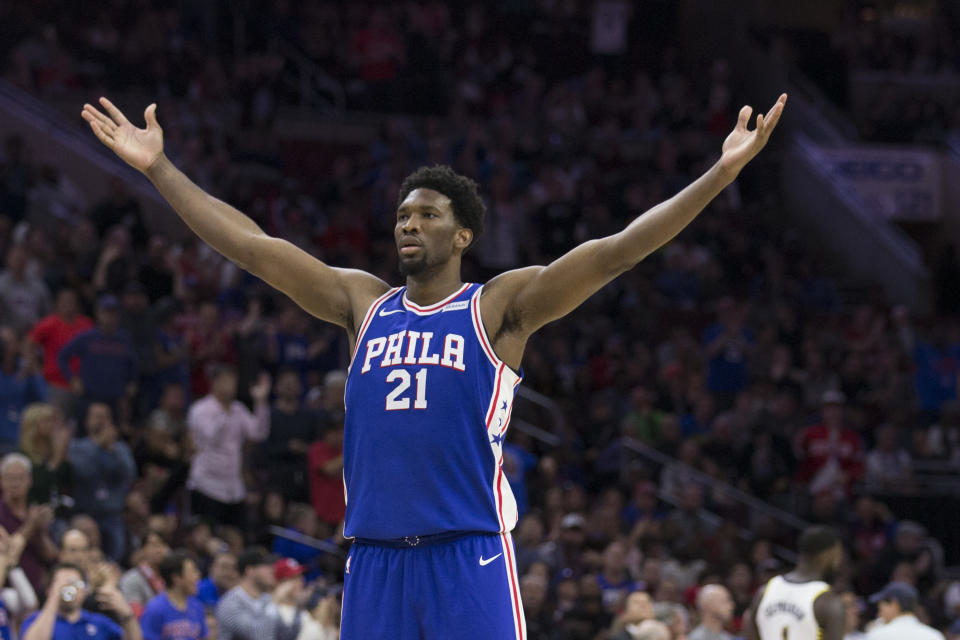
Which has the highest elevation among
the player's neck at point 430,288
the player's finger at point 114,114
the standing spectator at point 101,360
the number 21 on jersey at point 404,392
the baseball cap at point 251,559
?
the standing spectator at point 101,360

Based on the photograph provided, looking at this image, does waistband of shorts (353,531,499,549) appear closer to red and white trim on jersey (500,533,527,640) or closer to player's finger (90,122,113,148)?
red and white trim on jersey (500,533,527,640)

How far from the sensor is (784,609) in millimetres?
8383

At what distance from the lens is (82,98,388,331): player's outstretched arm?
17.4ft

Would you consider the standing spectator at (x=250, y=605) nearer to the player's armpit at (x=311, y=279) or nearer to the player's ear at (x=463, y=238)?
the player's armpit at (x=311, y=279)

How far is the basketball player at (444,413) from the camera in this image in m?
Answer: 4.84

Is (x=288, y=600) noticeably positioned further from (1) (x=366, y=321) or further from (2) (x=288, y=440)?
(1) (x=366, y=321)

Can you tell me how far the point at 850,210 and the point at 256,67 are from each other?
898cm

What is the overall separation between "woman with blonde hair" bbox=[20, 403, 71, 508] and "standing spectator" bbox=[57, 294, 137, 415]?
4.18ft

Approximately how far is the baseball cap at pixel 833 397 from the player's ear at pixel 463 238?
1166 cm

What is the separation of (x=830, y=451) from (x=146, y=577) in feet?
27.7

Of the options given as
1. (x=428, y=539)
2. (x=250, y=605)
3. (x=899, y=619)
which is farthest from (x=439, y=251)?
(x=899, y=619)

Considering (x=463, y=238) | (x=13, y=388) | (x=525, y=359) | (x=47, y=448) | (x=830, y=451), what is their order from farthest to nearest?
(x=525, y=359) → (x=830, y=451) → (x=13, y=388) → (x=47, y=448) → (x=463, y=238)

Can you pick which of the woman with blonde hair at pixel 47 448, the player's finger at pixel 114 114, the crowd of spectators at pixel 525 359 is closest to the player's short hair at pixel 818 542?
the crowd of spectators at pixel 525 359

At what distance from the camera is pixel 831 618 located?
808 cm
